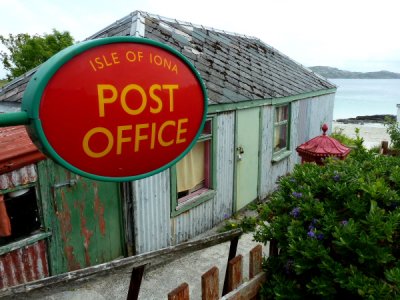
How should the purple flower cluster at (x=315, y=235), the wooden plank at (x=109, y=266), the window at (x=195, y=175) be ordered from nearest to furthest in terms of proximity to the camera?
1. the wooden plank at (x=109, y=266)
2. the purple flower cluster at (x=315, y=235)
3. the window at (x=195, y=175)

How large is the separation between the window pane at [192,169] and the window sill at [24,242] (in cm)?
252

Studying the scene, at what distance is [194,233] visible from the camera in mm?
6438

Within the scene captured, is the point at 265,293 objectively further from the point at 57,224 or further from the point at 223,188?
the point at 223,188

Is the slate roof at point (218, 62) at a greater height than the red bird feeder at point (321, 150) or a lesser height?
greater

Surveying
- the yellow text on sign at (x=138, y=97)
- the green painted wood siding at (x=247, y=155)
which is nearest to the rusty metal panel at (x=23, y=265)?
the yellow text on sign at (x=138, y=97)

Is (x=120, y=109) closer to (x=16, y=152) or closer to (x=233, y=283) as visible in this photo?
(x=233, y=283)

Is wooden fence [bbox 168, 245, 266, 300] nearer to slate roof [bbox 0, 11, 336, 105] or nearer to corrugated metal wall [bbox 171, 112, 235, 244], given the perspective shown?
corrugated metal wall [bbox 171, 112, 235, 244]

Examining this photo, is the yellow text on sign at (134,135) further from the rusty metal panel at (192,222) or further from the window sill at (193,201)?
the rusty metal panel at (192,222)

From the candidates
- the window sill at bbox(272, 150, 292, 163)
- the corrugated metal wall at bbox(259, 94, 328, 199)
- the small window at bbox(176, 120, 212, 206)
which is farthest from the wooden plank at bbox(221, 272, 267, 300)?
the window sill at bbox(272, 150, 292, 163)

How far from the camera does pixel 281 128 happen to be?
964 cm

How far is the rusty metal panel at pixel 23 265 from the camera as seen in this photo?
3867 millimetres

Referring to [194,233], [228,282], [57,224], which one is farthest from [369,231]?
[194,233]

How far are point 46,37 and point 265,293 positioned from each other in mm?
32802

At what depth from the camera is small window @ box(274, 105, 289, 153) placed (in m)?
9.08
